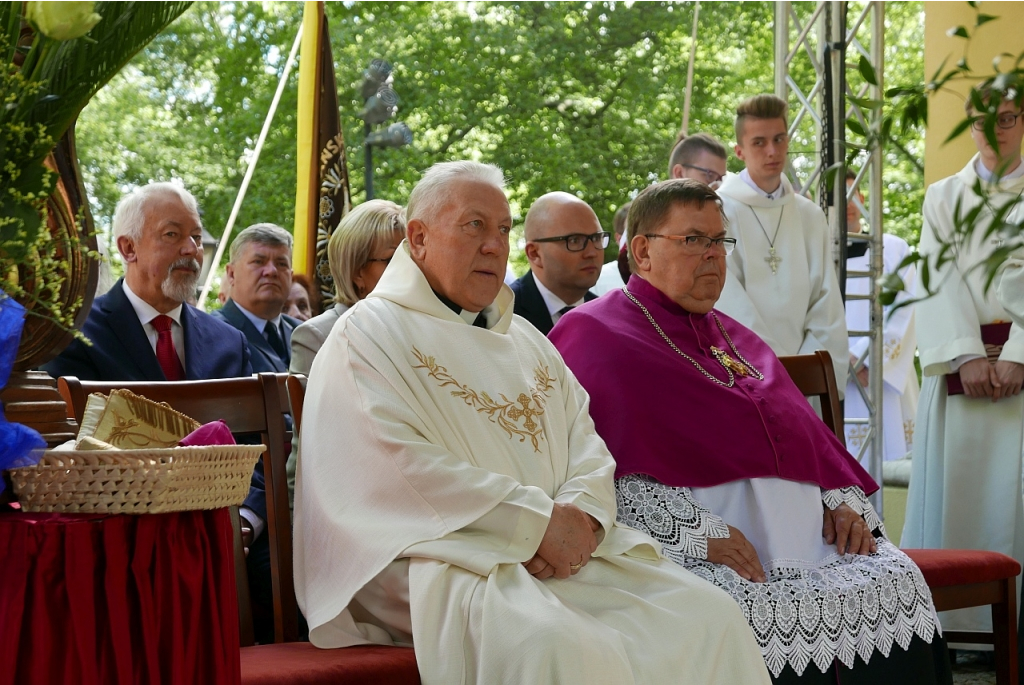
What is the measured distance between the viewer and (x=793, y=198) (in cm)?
590

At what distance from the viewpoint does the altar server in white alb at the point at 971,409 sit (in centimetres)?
517

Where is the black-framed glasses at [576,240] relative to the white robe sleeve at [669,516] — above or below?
above

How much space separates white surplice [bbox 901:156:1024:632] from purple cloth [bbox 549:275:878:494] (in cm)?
160

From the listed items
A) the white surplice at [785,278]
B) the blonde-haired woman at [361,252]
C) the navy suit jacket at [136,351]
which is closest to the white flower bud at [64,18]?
the navy suit jacket at [136,351]

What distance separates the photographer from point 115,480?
1932 millimetres

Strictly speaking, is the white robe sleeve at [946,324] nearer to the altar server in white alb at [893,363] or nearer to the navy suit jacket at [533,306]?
the navy suit jacket at [533,306]

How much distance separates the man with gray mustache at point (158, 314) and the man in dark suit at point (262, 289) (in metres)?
0.86

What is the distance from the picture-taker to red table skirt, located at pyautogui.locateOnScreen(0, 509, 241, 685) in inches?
75.4

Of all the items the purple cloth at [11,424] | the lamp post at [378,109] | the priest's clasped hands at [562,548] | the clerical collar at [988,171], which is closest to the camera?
the purple cloth at [11,424]

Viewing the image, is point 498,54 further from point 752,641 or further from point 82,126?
point 752,641

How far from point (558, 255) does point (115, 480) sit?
3039 millimetres

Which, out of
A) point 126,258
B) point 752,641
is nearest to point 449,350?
point 752,641

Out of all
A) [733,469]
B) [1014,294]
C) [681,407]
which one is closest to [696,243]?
[681,407]

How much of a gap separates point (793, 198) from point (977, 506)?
1789mm
